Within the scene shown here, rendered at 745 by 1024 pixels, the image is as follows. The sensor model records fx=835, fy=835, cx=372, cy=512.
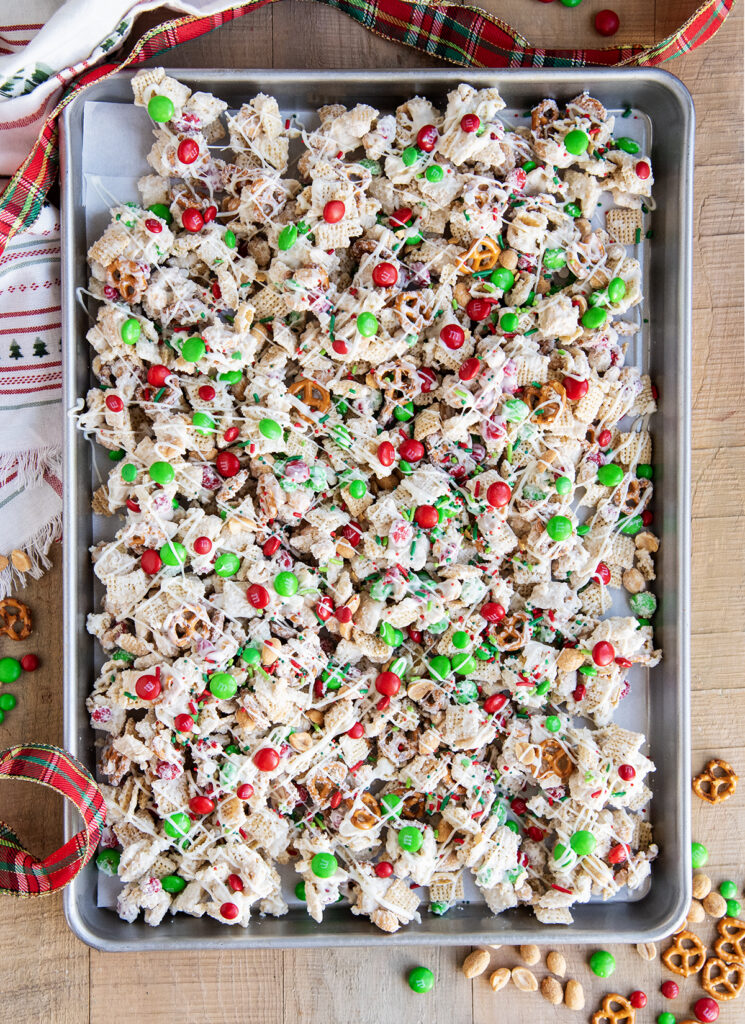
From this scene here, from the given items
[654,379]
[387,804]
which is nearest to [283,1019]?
[387,804]

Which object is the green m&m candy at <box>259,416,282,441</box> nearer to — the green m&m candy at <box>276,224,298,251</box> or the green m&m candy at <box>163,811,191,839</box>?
the green m&m candy at <box>276,224,298,251</box>

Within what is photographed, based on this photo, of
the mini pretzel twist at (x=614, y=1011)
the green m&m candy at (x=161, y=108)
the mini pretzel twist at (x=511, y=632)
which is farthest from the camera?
the mini pretzel twist at (x=614, y=1011)

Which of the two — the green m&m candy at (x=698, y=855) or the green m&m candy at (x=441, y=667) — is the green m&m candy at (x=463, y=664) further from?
the green m&m candy at (x=698, y=855)

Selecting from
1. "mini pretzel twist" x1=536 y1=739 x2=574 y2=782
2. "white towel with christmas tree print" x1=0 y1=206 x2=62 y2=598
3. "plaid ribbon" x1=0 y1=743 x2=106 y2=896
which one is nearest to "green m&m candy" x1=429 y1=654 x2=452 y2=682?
"mini pretzel twist" x1=536 y1=739 x2=574 y2=782

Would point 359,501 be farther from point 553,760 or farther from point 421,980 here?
point 421,980

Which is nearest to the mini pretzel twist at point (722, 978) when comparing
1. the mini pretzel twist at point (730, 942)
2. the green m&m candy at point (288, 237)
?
the mini pretzel twist at point (730, 942)

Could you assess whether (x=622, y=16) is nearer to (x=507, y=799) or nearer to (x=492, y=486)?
(x=492, y=486)

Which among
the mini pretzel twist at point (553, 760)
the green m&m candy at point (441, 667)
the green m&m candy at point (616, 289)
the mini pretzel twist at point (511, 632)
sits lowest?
the mini pretzel twist at point (553, 760)
